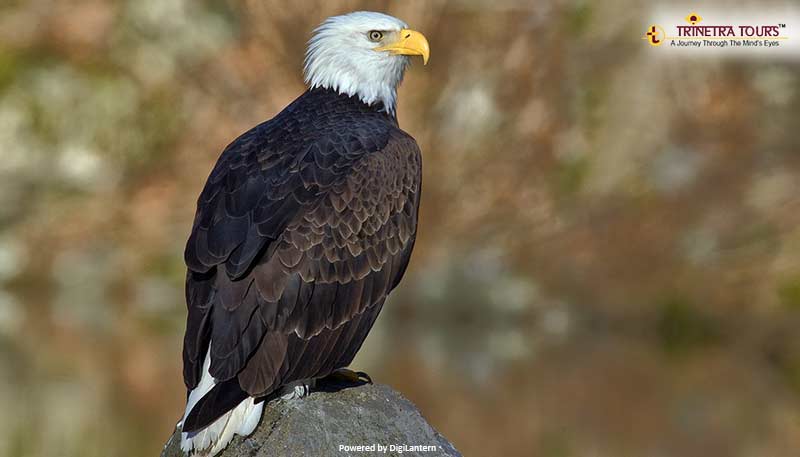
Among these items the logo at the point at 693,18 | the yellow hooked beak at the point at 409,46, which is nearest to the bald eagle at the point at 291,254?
the yellow hooked beak at the point at 409,46

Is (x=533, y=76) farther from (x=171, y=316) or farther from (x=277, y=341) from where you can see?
(x=277, y=341)

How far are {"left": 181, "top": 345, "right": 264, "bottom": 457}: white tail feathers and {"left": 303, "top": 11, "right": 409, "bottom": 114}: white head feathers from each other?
6.91 ft

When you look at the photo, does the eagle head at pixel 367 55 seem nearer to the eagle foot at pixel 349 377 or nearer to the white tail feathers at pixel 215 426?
the eagle foot at pixel 349 377

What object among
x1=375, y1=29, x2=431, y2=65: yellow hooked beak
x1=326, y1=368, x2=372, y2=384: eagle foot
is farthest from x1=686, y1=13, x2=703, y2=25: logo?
x1=326, y1=368, x2=372, y2=384: eagle foot

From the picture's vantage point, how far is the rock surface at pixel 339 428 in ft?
19.8

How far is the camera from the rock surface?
237 inches

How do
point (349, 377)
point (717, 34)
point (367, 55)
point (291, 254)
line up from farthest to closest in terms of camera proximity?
point (717, 34)
point (367, 55)
point (349, 377)
point (291, 254)

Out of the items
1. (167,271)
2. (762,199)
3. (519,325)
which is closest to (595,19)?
(762,199)

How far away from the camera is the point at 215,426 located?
583 cm

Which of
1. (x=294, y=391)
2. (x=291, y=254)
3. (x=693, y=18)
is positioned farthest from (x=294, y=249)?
(x=693, y=18)

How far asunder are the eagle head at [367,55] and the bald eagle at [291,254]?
0.39 ft

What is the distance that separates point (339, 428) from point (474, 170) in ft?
77.7

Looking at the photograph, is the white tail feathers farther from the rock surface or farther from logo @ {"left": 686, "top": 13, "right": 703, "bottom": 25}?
logo @ {"left": 686, "top": 13, "right": 703, "bottom": 25}

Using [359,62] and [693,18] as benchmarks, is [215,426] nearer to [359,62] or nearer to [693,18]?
[359,62]
